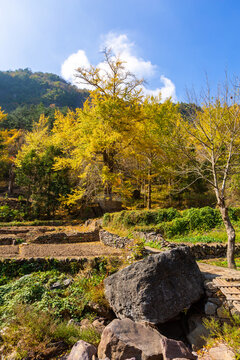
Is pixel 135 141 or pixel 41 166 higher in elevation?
pixel 135 141

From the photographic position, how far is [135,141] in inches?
655

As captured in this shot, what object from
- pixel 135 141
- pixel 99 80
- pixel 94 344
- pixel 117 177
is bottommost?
pixel 94 344

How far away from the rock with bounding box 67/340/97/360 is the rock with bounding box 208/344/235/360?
2.14 metres

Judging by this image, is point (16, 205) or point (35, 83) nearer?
point (16, 205)

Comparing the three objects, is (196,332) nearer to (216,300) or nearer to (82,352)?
(216,300)

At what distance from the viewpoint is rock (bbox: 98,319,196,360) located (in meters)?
3.98

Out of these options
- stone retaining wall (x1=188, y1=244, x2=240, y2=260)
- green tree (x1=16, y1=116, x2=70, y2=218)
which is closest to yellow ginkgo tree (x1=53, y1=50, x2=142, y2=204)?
green tree (x1=16, y1=116, x2=70, y2=218)

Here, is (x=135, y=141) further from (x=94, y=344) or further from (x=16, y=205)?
(x=94, y=344)

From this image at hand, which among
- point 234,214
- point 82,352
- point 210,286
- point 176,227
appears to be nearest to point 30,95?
point 176,227

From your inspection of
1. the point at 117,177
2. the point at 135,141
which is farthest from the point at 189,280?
the point at 135,141

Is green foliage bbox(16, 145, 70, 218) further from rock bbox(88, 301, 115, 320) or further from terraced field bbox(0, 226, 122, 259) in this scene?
rock bbox(88, 301, 115, 320)

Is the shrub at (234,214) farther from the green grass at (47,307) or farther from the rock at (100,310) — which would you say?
the rock at (100,310)

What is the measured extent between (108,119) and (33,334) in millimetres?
13495

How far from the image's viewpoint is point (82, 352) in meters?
4.00
